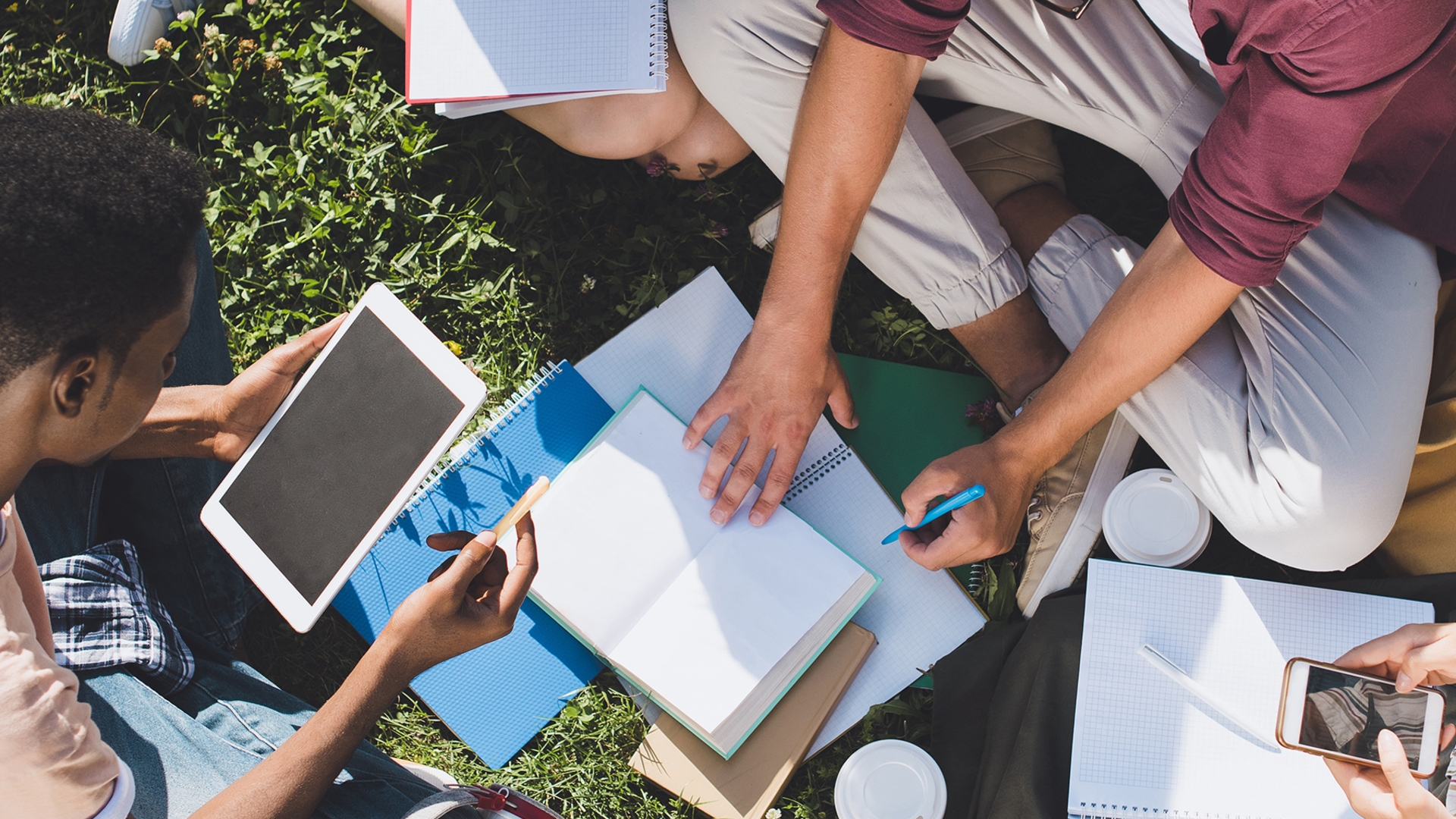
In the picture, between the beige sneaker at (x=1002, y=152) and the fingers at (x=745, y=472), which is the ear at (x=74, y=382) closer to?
the fingers at (x=745, y=472)

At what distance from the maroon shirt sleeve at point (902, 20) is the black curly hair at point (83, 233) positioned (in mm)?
1076

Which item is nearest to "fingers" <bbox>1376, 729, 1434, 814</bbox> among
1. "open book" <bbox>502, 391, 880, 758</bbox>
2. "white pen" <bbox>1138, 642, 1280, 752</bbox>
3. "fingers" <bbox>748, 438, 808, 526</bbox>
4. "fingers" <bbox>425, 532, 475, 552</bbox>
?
"white pen" <bbox>1138, 642, 1280, 752</bbox>

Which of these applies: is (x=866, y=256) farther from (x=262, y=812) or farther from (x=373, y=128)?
(x=262, y=812)

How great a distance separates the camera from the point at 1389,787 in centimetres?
165

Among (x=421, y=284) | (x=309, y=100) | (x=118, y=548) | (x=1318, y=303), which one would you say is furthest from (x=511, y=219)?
(x=1318, y=303)

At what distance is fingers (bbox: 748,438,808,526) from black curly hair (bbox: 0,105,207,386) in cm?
117

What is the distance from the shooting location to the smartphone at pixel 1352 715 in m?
1.63

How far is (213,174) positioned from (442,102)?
0.85 meters

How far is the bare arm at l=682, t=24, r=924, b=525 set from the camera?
70.2 inches

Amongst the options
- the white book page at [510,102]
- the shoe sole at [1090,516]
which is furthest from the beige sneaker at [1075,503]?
the white book page at [510,102]

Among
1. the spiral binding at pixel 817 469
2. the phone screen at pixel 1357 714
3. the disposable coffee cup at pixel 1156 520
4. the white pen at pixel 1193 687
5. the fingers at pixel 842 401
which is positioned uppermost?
the disposable coffee cup at pixel 1156 520

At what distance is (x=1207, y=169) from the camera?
1.50 meters

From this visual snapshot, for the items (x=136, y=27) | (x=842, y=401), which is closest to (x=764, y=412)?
(x=842, y=401)

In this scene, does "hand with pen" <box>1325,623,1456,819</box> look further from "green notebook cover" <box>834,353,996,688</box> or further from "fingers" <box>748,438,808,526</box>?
"fingers" <box>748,438,808,526</box>
